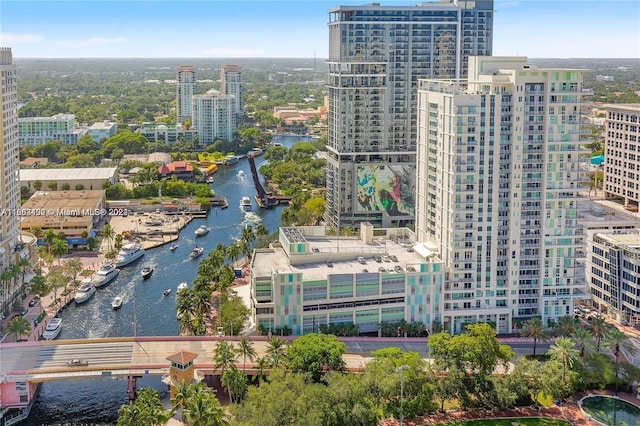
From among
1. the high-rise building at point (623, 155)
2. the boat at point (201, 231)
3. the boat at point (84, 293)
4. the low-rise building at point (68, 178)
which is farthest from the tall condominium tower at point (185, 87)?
the boat at point (84, 293)

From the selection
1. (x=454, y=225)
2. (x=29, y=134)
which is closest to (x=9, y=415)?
(x=454, y=225)

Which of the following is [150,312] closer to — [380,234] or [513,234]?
[380,234]

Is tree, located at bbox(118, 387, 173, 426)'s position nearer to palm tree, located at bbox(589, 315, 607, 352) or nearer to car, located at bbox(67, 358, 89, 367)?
car, located at bbox(67, 358, 89, 367)

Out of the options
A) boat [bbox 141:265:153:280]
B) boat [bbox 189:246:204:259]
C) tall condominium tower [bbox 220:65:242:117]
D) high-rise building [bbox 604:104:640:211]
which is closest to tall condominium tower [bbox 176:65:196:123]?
tall condominium tower [bbox 220:65:242:117]

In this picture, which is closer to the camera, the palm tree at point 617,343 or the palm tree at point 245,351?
the palm tree at point 245,351

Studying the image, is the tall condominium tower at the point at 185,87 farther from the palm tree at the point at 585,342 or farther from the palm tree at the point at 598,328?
the palm tree at the point at 585,342

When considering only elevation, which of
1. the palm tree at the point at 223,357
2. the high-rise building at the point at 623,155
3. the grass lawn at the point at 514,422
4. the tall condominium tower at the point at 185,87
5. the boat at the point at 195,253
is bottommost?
the grass lawn at the point at 514,422
